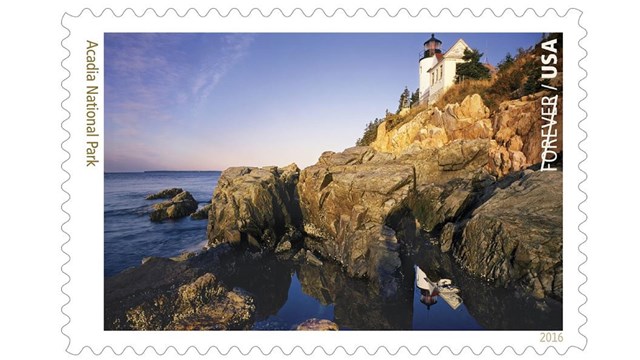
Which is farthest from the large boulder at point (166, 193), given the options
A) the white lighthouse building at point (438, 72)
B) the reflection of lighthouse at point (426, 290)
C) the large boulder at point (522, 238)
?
the white lighthouse building at point (438, 72)

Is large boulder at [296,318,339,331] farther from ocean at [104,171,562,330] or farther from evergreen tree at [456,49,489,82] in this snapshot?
evergreen tree at [456,49,489,82]

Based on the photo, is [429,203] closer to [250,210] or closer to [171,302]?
[250,210]

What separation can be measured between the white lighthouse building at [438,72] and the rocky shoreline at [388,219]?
82.6 inches

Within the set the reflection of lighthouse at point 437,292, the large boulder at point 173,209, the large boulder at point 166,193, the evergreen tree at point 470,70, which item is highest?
the evergreen tree at point 470,70

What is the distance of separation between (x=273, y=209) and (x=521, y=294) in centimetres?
864

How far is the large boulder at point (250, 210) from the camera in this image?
1060 centimetres

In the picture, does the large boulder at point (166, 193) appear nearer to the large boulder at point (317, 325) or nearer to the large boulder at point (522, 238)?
the large boulder at point (317, 325)

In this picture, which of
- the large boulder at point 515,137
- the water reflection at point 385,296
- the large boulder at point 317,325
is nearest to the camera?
the large boulder at point 317,325

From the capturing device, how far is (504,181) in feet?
33.1

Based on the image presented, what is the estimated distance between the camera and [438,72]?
16781 millimetres

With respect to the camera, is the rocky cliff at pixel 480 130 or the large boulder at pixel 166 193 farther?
the large boulder at pixel 166 193

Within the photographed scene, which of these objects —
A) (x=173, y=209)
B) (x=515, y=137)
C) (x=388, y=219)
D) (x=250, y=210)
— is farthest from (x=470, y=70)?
(x=173, y=209)
